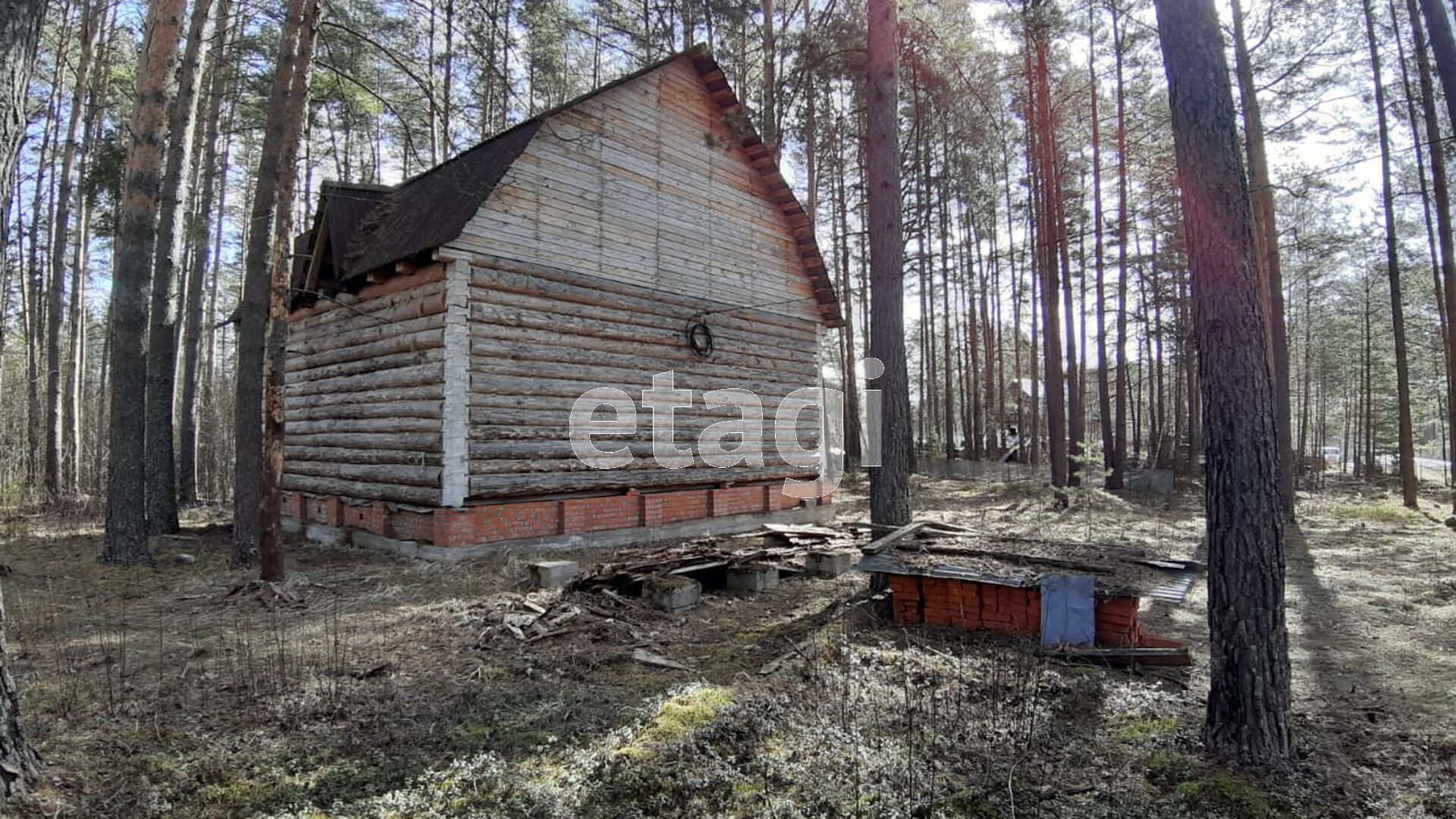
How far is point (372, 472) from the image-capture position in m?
10.8

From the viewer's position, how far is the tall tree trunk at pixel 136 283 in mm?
8734

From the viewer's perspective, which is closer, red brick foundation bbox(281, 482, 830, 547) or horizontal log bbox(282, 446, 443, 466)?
red brick foundation bbox(281, 482, 830, 547)

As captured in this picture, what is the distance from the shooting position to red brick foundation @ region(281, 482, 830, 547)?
947 cm

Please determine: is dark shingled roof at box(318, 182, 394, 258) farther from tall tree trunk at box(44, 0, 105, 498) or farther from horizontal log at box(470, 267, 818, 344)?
tall tree trunk at box(44, 0, 105, 498)

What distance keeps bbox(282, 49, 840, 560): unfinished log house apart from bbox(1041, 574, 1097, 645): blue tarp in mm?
Answer: 6999

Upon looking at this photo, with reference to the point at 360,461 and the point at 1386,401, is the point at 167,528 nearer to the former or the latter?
the point at 360,461

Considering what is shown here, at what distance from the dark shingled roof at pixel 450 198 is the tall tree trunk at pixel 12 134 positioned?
612cm

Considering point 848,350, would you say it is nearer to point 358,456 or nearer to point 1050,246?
point 1050,246

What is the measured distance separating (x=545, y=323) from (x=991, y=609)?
24.3 ft

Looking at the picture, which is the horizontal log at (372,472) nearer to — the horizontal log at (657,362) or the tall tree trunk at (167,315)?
the horizontal log at (657,362)

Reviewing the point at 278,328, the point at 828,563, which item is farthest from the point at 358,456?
the point at 828,563

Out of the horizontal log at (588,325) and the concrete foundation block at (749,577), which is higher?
the horizontal log at (588,325)

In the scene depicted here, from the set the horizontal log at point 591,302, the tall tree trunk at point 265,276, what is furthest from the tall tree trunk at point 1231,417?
the horizontal log at point 591,302

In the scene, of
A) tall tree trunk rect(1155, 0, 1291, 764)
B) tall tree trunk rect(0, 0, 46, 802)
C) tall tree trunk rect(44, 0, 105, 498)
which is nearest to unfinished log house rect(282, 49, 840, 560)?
tall tree trunk rect(0, 0, 46, 802)
